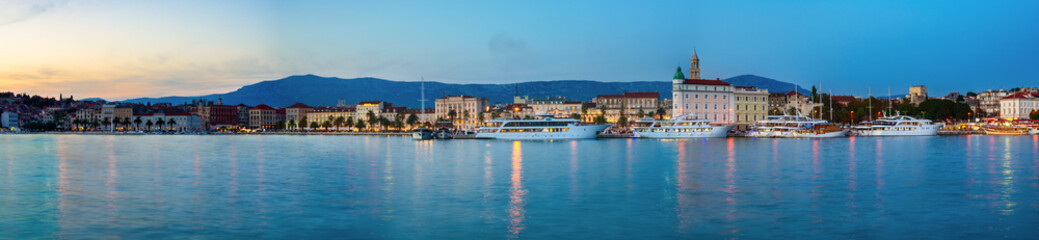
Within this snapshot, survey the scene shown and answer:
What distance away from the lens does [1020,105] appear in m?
117

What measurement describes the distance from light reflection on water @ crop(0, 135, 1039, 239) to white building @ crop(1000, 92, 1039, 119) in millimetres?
98814

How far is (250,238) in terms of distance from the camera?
13906 mm

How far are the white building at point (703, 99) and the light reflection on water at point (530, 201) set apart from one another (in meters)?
62.2

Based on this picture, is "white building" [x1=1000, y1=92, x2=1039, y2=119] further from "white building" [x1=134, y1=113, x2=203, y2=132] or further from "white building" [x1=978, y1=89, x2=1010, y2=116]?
"white building" [x1=134, y1=113, x2=203, y2=132]

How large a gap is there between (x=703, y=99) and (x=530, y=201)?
8085 cm

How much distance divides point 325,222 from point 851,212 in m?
11.0

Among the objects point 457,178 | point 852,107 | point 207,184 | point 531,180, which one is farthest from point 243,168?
point 852,107

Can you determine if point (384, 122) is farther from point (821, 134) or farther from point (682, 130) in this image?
point (821, 134)

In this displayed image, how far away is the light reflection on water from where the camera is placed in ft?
47.9

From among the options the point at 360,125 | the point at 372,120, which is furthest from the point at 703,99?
the point at 360,125

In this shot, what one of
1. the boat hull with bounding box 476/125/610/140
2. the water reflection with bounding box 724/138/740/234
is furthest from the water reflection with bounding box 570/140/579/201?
the boat hull with bounding box 476/125/610/140

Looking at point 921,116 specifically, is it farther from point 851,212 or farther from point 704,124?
point 851,212

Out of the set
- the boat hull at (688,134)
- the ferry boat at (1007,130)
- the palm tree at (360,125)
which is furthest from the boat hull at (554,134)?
the palm tree at (360,125)

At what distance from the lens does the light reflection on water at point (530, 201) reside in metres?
14.6
